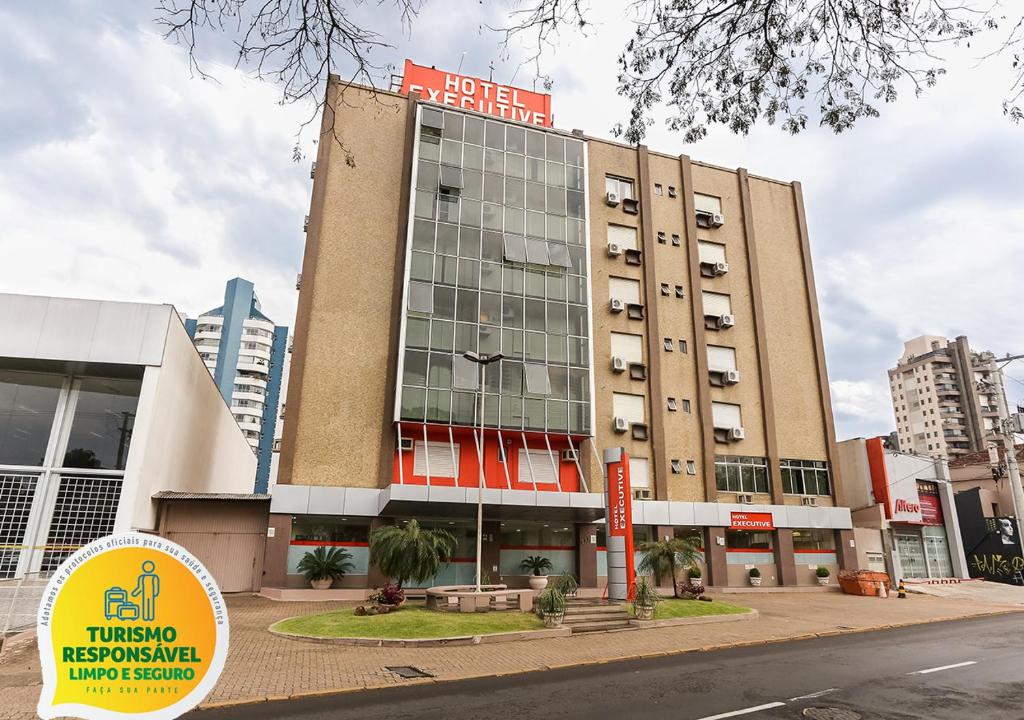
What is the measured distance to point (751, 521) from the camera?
33906 millimetres

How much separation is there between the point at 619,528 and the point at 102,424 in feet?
69.3

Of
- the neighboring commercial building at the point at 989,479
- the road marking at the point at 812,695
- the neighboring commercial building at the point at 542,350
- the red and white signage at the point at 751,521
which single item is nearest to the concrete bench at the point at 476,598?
the neighboring commercial building at the point at 542,350

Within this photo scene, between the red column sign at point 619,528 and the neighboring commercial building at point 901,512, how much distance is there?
72.5ft

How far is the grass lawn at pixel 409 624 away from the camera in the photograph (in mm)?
16141

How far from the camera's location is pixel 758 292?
39.0 m

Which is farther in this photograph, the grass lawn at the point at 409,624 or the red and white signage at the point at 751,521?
the red and white signage at the point at 751,521

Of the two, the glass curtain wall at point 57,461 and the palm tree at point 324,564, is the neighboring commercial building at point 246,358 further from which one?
the palm tree at point 324,564

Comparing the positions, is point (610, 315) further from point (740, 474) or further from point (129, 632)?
point (129, 632)

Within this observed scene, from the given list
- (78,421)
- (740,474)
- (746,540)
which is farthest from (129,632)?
(740,474)

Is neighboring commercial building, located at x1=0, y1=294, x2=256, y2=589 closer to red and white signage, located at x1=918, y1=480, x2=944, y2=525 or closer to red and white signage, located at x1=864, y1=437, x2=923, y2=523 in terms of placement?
red and white signage, located at x1=864, y1=437, x2=923, y2=523

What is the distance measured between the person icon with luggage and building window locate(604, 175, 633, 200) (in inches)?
1423

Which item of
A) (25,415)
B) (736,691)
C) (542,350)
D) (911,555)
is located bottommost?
(736,691)

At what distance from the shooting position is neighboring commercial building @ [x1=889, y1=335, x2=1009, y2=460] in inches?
3999

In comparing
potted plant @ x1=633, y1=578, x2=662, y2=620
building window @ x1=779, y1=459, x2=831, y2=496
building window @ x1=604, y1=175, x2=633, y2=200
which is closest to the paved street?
potted plant @ x1=633, y1=578, x2=662, y2=620
